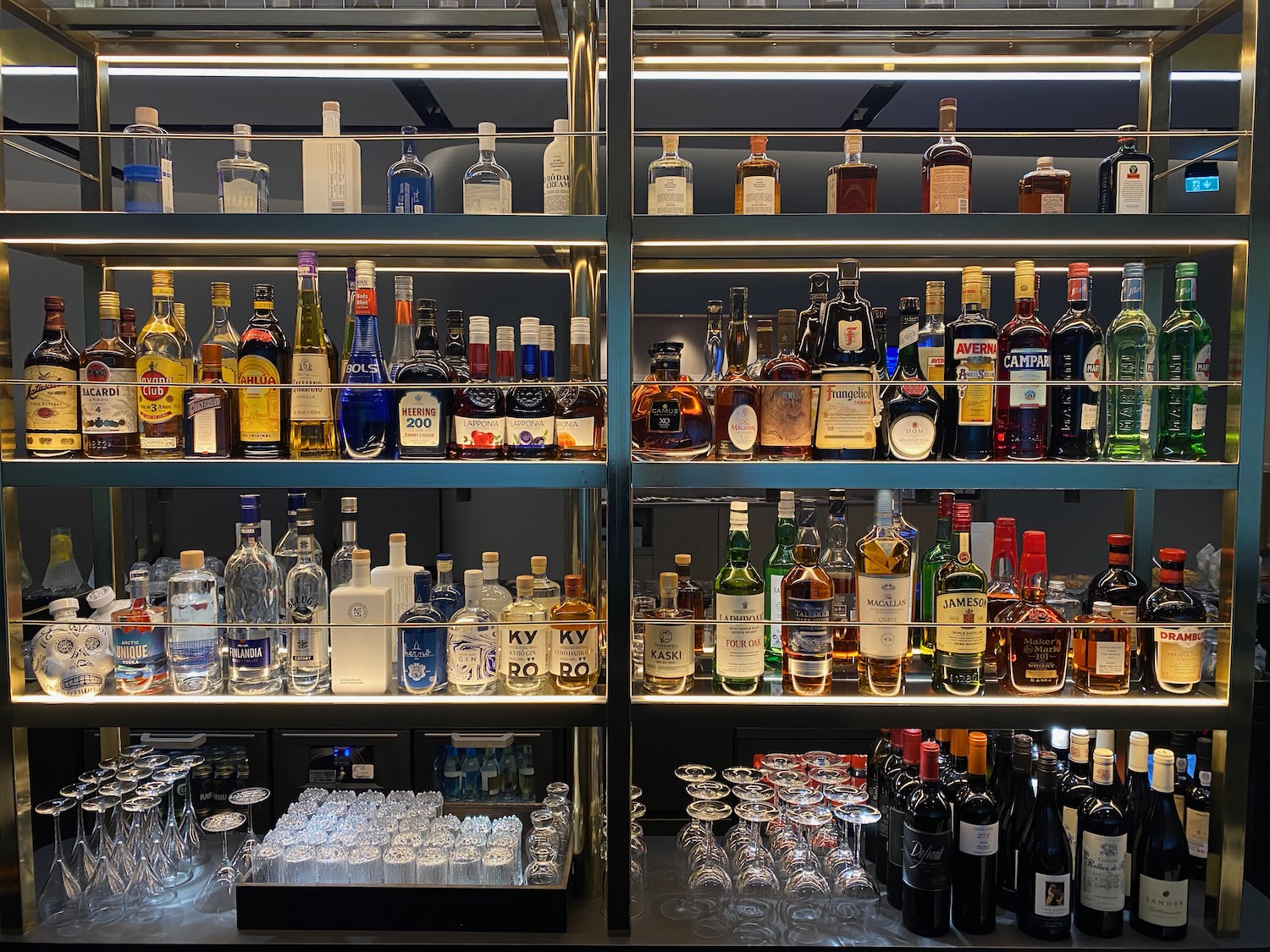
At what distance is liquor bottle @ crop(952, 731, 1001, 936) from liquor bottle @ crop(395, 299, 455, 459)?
1.20 m

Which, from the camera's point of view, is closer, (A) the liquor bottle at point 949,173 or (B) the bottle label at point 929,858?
(B) the bottle label at point 929,858

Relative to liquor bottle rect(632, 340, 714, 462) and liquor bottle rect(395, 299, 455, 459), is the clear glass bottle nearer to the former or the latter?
liquor bottle rect(395, 299, 455, 459)

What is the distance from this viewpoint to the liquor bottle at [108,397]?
1.62 metres

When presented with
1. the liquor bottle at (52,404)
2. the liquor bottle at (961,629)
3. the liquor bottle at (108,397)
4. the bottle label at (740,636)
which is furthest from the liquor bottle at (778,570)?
the liquor bottle at (52,404)

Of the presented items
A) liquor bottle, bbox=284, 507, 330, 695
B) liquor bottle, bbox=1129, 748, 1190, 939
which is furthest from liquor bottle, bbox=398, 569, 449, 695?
liquor bottle, bbox=1129, 748, 1190, 939

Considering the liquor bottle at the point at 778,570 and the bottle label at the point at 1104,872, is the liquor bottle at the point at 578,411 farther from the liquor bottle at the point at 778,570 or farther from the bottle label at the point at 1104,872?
the bottle label at the point at 1104,872

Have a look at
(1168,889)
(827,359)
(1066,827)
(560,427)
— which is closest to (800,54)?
(827,359)

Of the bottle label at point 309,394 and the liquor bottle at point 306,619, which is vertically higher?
the bottle label at point 309,394

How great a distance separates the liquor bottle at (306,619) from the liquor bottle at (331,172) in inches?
23.8

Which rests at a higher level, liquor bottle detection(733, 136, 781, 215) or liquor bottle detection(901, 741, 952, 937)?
liquor bottle detection(733, 136, 781, 215)

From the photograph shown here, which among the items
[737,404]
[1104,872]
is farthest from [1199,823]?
[737,404]

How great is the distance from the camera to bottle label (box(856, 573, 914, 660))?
1.57 metres

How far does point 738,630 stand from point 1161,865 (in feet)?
3.00

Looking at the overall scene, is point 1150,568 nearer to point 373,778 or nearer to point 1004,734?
point 1004,734
